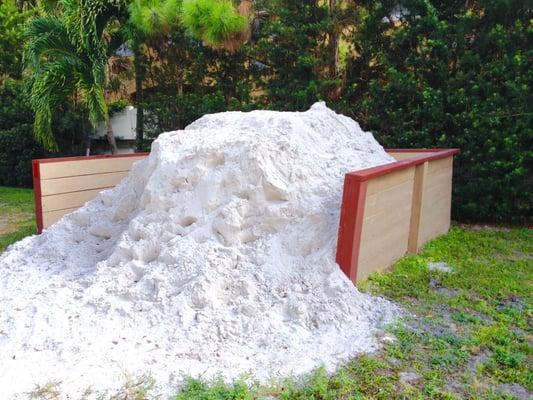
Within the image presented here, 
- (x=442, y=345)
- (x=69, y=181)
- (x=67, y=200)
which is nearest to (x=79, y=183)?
(x=69, y=181)

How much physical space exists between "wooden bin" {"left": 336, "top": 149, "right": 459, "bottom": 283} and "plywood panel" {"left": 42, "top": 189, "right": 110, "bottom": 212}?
3.92m

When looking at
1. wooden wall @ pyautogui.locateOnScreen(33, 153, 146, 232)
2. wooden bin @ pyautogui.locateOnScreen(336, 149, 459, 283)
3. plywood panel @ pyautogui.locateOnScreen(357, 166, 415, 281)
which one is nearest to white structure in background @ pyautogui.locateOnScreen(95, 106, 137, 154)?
wooden wall @ pyautogui.locateOnScreen(33, 153, 146, 232)

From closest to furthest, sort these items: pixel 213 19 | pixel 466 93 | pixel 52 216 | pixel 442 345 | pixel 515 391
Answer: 1. pixel 515 391
2. pixel 442 345
3. pixel 52 216
4. pixel 466 93
5. pixel 213 19

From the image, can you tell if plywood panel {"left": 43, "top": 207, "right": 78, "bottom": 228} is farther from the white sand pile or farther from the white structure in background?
the white structure in background

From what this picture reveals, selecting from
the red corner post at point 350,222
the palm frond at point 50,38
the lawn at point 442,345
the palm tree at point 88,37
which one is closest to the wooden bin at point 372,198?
the red corner post at point 350,222

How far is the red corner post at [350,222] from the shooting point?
4.24 metres

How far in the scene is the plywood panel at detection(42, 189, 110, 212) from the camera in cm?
652

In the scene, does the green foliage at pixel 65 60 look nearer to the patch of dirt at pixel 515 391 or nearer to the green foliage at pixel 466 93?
the green foliage at pixel 466 93

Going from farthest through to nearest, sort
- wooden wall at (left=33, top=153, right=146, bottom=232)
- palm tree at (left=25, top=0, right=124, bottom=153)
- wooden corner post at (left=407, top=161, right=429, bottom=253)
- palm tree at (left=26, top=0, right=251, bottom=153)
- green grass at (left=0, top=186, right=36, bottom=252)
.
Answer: palm tree at (left=25, top=0, right=124, bottom=153) < palm tree at (left=26, top=0, right=251, bottom=153) < green grass at (left=0, top=186, right=36, bottom=252) < wooden wall at (left=33, top=153, right=146, bottom=232) < wooden corner post at (left=407, top=161, right=429, bottom=253)

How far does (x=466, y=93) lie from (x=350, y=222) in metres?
4.06

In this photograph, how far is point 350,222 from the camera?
425 cm

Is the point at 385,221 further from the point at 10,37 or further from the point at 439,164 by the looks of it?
the point at 10,37

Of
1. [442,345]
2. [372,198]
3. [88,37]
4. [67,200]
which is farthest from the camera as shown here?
[88,37]

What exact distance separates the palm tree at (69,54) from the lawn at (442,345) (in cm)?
628
